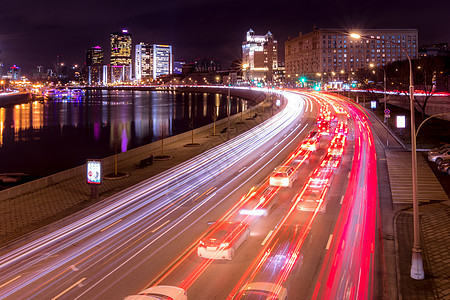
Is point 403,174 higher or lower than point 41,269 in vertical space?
higher

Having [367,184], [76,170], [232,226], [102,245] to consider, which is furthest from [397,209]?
[76,170]

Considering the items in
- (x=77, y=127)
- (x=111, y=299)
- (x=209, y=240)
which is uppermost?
(x=77, y=127)

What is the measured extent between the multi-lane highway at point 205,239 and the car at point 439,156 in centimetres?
528

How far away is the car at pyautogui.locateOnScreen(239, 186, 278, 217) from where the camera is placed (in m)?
23.1

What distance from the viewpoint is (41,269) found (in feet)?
52.7

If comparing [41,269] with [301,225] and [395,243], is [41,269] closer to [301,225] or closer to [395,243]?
[301,225]

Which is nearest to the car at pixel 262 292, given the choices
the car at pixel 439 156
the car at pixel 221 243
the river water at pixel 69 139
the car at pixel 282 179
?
the car at pixel 221 243

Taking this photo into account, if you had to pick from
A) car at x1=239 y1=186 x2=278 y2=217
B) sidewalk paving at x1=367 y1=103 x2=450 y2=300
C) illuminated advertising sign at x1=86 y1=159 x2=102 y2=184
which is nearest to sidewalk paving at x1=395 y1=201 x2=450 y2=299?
sidewalk paving at x1=367 y1=103 x2=450 y2=300

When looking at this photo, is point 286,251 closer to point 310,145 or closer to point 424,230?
point 424,230

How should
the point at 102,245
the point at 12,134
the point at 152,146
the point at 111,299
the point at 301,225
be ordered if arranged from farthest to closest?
the point at 12,134
the point at 152,146
the point at 301,225
the point at 102,245
the point at 111,299

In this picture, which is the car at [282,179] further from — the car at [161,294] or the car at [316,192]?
the car at [161,294]

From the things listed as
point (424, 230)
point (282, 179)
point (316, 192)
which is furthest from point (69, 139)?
point (424, 230)

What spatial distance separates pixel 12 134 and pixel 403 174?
81.6 metres

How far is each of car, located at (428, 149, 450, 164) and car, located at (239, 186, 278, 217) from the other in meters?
16.3
